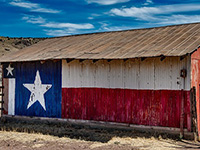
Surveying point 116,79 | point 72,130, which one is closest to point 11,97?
point 72,130

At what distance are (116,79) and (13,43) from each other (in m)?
50.8

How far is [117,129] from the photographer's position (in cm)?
1292

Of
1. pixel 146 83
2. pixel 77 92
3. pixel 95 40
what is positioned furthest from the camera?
pixel 95 40

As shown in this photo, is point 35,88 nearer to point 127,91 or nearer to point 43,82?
point 43,82

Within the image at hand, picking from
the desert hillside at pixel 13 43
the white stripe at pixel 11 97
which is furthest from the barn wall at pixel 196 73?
the desert hillside at pixel 13 43

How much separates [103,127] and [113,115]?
71cm

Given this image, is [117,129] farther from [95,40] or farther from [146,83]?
[95,40]

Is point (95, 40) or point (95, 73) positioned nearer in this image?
point (95, 73)

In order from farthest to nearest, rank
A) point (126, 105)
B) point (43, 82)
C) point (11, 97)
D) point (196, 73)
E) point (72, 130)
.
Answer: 1. point (11, 97)
2. point (43, 82)
3. point (72, 130)
4. point (126, 105)
5. point (196, 73)

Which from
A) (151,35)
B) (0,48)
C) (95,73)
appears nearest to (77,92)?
(95,73)

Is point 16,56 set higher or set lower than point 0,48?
lower

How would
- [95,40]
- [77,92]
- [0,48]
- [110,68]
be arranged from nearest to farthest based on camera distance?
[110,68] < [77,92] < [95,40] < [0,48]

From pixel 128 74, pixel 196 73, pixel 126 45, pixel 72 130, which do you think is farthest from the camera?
pixel 126 45

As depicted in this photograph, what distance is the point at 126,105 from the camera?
12695 mm
